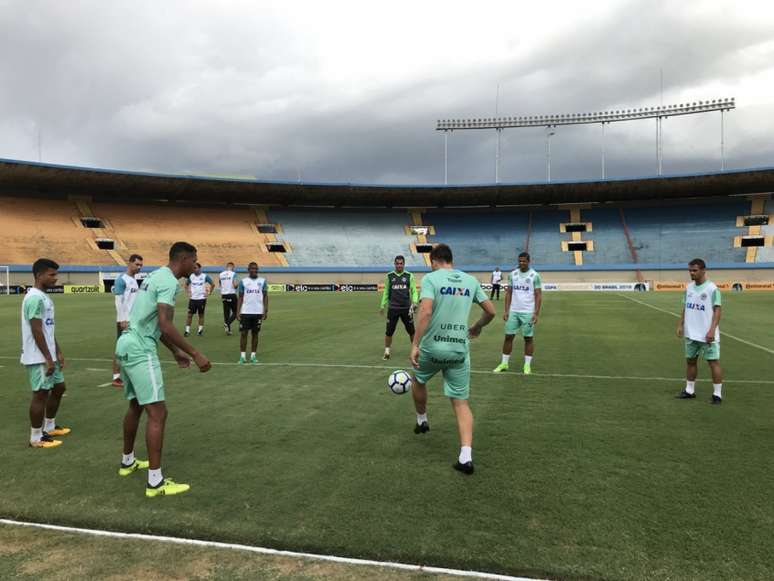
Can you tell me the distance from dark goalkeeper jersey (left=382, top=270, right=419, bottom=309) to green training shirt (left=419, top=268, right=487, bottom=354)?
20.5 ft

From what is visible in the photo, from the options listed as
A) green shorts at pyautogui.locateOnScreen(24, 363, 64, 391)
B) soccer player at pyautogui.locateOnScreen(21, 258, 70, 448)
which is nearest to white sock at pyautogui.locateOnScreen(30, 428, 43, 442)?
soccer player at pyautogui.locateOnScreen(21, 258, 70, 448)

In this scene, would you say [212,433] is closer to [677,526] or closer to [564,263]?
[677,526]

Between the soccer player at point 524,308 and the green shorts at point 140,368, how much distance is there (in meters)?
6.54

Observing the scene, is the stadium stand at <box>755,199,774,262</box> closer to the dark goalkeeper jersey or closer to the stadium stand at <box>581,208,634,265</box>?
the stadium stand at <box>581,208,634,265</box>

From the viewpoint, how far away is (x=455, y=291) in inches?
195

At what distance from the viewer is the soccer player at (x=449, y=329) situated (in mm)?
4887

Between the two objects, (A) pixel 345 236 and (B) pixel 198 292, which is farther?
(A) pixel 345 236

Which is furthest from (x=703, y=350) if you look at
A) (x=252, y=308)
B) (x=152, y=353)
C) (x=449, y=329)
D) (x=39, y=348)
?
(x=39, y=348)

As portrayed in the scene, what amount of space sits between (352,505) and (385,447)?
1.43 meters

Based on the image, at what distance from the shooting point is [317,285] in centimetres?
5331

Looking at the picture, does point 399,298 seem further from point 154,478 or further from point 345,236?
point 345,236

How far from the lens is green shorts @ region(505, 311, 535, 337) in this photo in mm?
9578

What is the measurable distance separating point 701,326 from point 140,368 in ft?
24.2

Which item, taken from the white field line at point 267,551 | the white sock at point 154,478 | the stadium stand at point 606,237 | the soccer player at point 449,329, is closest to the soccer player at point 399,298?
the soccer player at point 449,329
